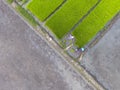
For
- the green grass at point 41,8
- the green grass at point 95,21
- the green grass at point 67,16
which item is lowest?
the green grass at point 95,21

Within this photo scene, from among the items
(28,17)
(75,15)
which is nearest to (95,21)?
(75,15)

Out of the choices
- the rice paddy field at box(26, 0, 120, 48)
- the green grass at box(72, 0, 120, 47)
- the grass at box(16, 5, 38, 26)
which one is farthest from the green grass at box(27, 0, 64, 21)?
the green grass at box(72, 0, 120, 47)

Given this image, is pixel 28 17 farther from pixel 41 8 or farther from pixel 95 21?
pixel 95 21

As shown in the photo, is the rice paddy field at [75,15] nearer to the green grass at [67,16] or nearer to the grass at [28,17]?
the green grass at [67,16]

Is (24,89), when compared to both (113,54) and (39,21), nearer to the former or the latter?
(39,21)

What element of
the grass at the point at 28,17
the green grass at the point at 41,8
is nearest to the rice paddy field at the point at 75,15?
the green grass at the point at 41,8

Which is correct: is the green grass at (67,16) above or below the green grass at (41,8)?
A: below
